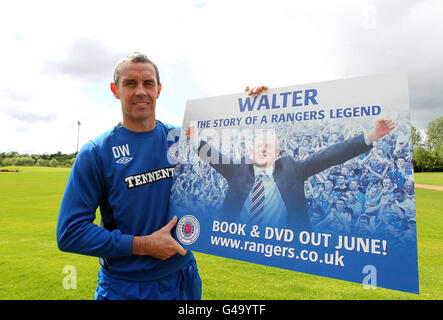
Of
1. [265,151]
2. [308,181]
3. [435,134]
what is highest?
[435,134]

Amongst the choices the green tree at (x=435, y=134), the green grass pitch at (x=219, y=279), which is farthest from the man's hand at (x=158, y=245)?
the green tree at (x=435, y=134)

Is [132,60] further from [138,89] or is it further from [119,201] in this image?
[119,201]

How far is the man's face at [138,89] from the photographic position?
191 centimetres

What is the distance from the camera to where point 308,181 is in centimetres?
166

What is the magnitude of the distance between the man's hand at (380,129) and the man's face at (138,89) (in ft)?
4.89

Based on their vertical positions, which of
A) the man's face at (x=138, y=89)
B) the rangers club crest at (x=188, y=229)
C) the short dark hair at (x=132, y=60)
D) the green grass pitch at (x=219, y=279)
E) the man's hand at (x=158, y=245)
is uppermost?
the short dark hair at (x=132, y=60)

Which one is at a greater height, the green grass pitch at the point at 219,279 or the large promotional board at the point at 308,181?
Answer: the large promotional board at the point at 308,181

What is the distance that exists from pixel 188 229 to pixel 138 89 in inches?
42.7

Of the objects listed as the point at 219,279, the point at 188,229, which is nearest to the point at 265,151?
the point at 188,229

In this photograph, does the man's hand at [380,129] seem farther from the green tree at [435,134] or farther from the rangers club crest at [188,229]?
the green tree at [435,134]

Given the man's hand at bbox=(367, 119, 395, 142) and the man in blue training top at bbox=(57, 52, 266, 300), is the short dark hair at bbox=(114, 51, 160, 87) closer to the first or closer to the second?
the man in blue training top at bbox=(57, 52, 266, 300)

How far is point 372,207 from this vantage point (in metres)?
1.49

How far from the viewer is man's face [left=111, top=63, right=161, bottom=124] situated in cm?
191

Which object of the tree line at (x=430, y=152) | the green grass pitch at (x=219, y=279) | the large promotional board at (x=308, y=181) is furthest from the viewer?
the tree line at (x=430, y=152)
